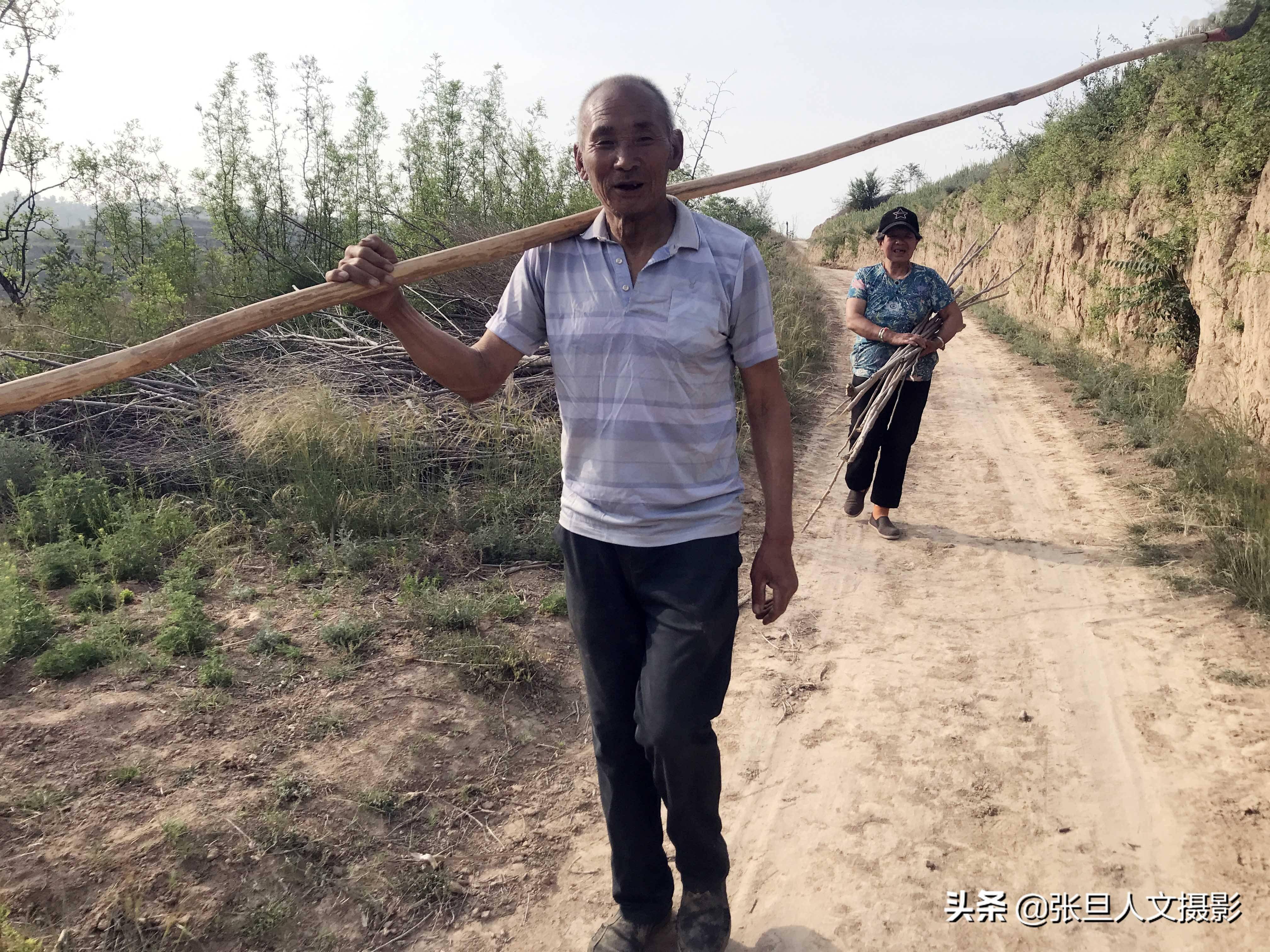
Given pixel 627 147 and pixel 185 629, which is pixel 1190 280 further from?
pixel 185 629

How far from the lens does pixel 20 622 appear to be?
11.3 feet

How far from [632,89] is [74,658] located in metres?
3.13

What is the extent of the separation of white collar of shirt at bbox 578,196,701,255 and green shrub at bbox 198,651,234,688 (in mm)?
2377

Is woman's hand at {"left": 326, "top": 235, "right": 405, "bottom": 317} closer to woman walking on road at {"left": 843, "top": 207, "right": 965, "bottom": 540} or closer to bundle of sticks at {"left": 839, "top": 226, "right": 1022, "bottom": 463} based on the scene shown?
woman walking on road at {"left": 843, "top": 207, "right": 965, "bottom": 540}

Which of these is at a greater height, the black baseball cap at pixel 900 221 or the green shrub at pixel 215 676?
the black baseball cap at pixel 900 221

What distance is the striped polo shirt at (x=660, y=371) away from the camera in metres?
1.87

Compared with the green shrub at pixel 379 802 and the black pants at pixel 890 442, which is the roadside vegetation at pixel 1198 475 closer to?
the black pants at pixel 890 442

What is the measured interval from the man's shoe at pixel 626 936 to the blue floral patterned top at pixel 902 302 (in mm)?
3667

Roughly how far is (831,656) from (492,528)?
2.00 m

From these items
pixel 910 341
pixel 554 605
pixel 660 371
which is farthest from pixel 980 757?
pixel 910 341

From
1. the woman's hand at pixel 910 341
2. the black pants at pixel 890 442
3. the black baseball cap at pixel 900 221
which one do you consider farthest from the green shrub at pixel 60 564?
the black baseball cap at pixel 900 221

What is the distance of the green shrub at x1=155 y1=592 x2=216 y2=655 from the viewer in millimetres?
3471

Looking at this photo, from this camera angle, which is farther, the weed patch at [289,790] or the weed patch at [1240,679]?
the weed patch at [1240,679]

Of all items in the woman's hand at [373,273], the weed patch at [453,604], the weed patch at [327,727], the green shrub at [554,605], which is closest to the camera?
the woman's hand at [373,273]
